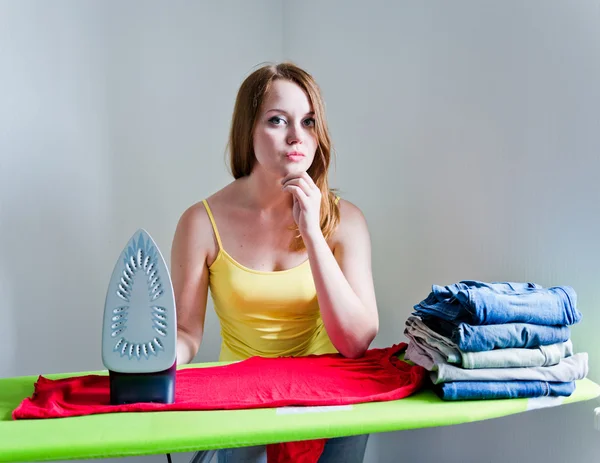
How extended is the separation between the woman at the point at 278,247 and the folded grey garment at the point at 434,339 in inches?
5.2

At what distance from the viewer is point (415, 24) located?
65.8 inches

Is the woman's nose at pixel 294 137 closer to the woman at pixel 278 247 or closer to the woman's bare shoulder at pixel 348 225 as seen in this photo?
the woman at pixel 278 247

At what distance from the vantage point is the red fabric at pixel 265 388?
1000mm

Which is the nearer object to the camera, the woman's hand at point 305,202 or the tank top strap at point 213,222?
the woman's hand at point 305,202

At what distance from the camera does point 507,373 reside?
106 centimetres

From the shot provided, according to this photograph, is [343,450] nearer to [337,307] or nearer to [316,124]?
[337,307]

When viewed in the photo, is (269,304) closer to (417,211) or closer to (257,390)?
(257,390)

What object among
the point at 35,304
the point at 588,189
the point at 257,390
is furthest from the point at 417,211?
the point at 35,304

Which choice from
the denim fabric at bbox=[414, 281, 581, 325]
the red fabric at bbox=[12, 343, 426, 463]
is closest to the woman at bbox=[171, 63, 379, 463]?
the red fabric at bbox=[12, 343, 426, 463]

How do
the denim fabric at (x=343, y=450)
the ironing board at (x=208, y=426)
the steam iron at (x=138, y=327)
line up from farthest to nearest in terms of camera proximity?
the denim fabric at (x=343, y=450), the steam iron at (x=138, y=327), the ironing board at (x=208, y=426)

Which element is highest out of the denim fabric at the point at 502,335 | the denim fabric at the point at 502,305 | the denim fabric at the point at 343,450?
the denim fabric at the point at 502,305

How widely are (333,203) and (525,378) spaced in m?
0.59

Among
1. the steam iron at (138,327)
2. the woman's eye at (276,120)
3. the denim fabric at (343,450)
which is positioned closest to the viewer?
the steam iron at (138,327)

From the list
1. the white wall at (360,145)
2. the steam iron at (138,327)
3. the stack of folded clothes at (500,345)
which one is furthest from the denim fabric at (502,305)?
the steam iron at (138,327)
